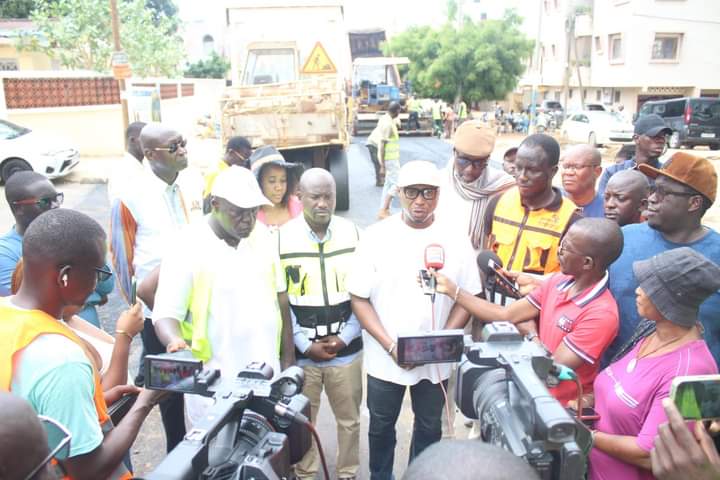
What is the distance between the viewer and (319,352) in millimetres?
2986

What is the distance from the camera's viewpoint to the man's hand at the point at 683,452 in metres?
1.50

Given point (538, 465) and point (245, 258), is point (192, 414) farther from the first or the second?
point (538, 465)

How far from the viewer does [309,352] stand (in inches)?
118

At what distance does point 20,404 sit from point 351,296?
1869 mm

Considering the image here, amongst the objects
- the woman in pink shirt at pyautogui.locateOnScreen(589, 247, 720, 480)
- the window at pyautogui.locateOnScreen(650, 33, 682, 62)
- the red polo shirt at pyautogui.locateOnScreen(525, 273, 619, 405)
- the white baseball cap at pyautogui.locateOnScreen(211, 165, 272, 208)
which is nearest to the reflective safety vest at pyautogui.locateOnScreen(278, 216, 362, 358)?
the white baseball cap at pyautogui.locateOnScreen(211, 165, 272, 208)

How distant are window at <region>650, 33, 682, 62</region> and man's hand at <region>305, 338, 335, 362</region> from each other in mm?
30721

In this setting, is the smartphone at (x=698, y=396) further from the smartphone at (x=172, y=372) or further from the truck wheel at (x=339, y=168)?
the truck wheel at (x=339, y=168)

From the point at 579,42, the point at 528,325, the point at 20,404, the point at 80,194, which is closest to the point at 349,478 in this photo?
the point at 528,325

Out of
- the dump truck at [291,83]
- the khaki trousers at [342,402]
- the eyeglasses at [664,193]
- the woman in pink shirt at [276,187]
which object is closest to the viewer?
the eyeglasses at [664,193]

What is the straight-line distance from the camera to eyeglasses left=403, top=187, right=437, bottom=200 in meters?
2.81

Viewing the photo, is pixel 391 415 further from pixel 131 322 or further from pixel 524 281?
pixel 131 322

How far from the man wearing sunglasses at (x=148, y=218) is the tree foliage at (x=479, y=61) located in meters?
24.9

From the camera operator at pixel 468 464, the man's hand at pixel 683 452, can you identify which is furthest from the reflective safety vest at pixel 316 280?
the camera operator at pixel 468 464

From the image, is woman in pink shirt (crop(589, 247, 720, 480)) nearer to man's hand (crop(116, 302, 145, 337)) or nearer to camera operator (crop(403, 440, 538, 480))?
camera operator (crop(403, 440, 538, 480))
